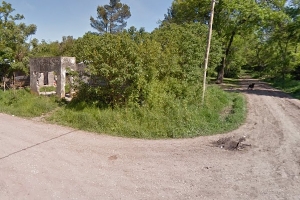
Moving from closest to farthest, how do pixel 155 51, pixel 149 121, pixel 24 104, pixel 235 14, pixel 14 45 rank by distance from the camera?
pixel 149 121
pixel 155 51
pixel 24 104
pixel 14 45
pixel 235 14

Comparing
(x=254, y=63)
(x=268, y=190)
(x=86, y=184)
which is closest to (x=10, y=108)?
(x=86, y=184)

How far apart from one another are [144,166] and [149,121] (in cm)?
266

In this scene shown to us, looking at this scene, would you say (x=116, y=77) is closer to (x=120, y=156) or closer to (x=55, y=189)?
(x=120, y=156)

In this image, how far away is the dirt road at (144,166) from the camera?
3826mm

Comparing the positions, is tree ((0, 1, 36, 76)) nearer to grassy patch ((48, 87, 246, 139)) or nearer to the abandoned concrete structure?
the abandoned concrete structure

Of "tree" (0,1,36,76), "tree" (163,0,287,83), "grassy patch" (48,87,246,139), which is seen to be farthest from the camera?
"tree" (163,0,287,83)

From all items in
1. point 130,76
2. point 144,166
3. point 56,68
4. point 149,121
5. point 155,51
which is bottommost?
point 144,166

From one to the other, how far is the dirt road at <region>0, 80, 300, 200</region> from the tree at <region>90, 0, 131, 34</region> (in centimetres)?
3073

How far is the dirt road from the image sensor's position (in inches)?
151

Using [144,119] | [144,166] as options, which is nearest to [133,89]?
[144,119]

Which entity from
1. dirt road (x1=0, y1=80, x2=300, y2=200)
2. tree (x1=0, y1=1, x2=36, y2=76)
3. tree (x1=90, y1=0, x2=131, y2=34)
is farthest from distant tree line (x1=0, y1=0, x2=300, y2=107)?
tree (x1=90, y1=0, x2=131, y2=34)

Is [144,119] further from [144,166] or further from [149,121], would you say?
[144,166]

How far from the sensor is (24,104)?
394 inches

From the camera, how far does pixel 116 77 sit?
7.86 metres
